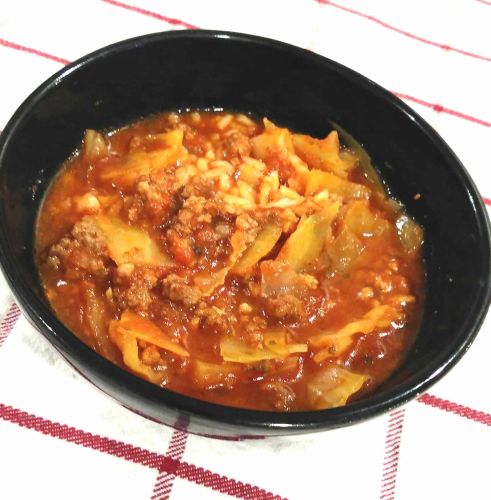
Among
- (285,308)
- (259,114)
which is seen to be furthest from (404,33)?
(285,308)

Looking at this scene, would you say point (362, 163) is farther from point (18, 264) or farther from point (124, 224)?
point (18, 264)

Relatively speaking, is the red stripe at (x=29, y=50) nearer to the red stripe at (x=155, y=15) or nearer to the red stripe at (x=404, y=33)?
the red stripe at (x=155, y=15)

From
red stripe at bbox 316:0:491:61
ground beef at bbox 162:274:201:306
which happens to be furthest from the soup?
red stripe at bbox 316:0:491:61

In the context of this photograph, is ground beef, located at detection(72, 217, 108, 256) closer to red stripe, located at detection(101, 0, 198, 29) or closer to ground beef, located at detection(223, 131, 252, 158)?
ground beef, located at detection(223, 131, 252, 158)

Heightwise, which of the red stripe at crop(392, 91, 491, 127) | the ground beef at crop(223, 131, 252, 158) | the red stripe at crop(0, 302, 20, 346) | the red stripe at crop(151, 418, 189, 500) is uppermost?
the red stripe at crop(392, 91, 491, 127)

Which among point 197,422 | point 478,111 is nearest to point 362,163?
point 478,111

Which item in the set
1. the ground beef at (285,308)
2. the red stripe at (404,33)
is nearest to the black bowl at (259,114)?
the ground beef at (285,308)
